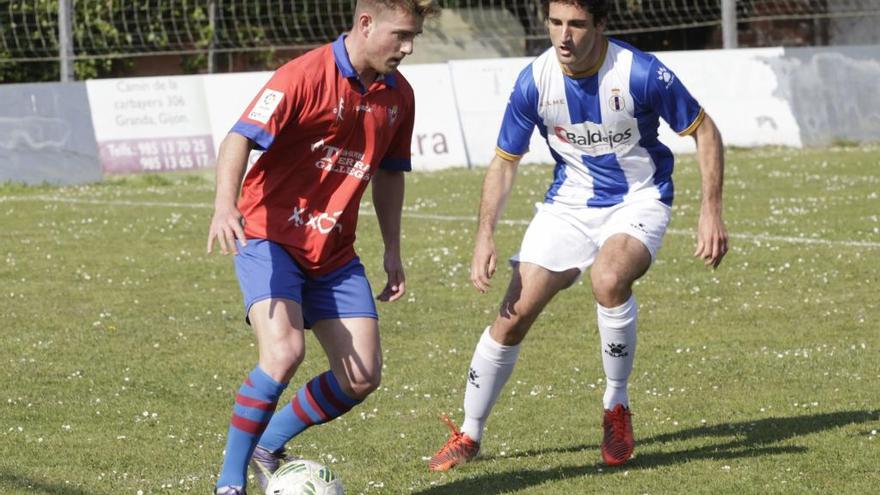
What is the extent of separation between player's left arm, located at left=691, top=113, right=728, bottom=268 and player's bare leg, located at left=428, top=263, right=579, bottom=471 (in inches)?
25.2

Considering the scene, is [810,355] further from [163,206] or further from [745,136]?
[745,136]

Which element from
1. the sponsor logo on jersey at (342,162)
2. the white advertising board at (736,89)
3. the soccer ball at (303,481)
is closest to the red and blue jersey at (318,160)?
the sponsor logo on jersey at (342,162)

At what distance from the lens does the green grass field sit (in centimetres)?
670

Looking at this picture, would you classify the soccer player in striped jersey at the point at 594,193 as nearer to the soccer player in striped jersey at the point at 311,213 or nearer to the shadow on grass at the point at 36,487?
the soccer player in striped jersey at the point at 311,213

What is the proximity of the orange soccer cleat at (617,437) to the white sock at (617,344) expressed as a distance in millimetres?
75

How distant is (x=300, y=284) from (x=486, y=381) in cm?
132

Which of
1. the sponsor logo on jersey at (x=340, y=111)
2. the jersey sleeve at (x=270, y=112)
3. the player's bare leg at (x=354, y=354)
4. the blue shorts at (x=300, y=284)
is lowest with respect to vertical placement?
the player's bare leg at (x=354, y=354)

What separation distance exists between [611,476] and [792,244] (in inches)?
306

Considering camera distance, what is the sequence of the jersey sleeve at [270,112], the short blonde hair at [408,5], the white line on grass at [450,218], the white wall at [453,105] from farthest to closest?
the white wall at [453,105] → the white line on grass at [450,218] → the short blonde hair at [408,5] → the jersey sleeve at [270,112]

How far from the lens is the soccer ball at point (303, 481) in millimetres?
5805

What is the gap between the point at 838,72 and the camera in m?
23.8

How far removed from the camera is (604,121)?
266 inches

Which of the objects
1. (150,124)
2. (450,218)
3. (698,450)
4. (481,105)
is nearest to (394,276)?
(698,450)

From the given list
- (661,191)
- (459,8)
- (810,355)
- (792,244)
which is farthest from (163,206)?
(459,8)
